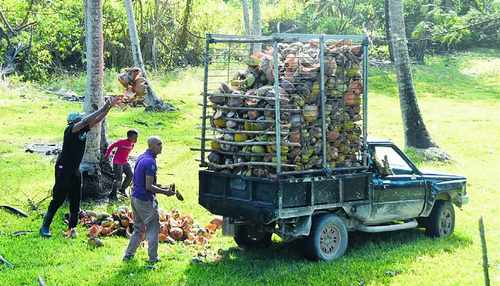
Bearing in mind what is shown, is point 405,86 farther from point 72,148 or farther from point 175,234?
point 72,148

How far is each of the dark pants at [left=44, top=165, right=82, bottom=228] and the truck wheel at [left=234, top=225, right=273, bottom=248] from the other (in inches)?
94.3

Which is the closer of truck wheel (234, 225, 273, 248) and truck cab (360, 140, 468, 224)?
truck wheel (234, 225, 273, 248)

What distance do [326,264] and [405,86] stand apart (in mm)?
10469

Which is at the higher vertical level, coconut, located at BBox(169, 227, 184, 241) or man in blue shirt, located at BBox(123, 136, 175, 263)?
man in blue shirt, located at BBox(123, 136, 175, 263)

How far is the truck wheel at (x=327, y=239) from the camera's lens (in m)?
9.38

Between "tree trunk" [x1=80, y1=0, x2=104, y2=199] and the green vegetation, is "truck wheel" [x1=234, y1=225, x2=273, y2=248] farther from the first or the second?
the green vegetation

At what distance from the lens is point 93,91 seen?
12570 mm

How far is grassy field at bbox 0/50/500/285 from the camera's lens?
8.75 meters

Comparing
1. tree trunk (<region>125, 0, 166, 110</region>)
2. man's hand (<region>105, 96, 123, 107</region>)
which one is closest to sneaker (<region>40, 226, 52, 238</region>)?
man's hand (<region>105, 96, 123, 107</region>)

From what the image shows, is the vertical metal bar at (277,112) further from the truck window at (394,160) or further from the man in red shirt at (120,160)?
the man in red shirt at (120,160)

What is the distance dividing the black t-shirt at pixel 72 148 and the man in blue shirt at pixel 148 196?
140 centimetres

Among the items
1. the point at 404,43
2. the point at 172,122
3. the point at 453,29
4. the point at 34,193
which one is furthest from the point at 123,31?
the point at 453,29

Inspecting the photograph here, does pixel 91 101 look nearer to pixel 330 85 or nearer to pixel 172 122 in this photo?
pixel 330 85

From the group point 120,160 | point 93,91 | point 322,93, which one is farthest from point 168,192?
point 93,91
